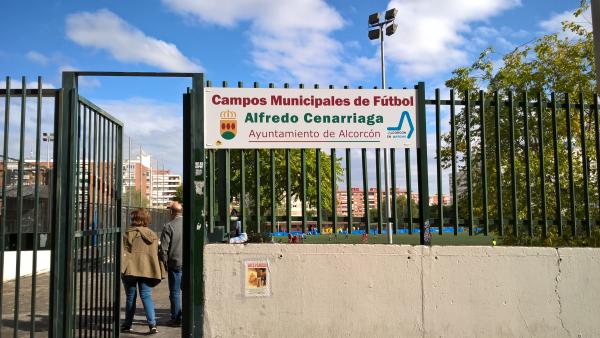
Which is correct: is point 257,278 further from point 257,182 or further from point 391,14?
point 391,14

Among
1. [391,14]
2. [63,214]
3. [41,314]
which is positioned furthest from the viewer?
[391,14]

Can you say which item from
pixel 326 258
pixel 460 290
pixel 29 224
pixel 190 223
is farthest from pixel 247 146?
pixel 29 224

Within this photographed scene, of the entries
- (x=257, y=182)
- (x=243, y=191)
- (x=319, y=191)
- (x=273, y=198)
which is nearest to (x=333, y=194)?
(x=319, y=191)

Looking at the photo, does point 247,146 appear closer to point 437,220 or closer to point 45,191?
point 437,220

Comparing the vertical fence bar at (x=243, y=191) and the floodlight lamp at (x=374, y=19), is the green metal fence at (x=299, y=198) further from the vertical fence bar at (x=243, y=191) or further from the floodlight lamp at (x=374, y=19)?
the floodlight lamp at (x=374, y=19)

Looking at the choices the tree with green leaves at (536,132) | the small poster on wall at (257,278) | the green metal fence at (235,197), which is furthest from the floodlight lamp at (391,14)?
the small poster on wall at (257,278)

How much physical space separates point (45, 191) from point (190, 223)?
213 inches

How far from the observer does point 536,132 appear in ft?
22.0

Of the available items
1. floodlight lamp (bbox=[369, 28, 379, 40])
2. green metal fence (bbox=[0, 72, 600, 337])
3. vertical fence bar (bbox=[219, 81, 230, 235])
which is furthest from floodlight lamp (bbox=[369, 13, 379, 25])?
vertical fence bar (bbox=[219, 81, 230, 235])

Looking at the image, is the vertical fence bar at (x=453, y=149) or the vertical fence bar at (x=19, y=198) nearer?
the vertical fence bar at (x=19, y=198)

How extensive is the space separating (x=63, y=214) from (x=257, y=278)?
5.95 ft

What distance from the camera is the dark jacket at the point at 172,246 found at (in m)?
6.83

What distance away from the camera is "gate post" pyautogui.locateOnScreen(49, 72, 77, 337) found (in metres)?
4.20

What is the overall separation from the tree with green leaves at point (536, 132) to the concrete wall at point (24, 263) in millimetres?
9219
